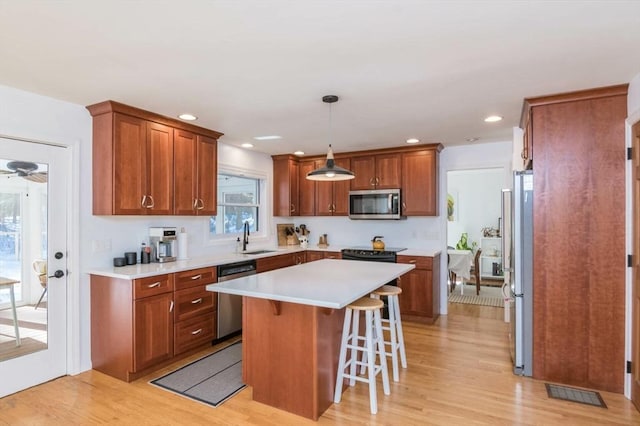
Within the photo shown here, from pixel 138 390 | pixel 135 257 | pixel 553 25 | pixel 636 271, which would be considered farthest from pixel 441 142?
pixel 138 390

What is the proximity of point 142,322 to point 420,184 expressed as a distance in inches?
145

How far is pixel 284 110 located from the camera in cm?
333

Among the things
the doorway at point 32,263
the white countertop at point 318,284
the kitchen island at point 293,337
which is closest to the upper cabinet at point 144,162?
the doorway at point 32,263

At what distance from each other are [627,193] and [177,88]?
3509mm

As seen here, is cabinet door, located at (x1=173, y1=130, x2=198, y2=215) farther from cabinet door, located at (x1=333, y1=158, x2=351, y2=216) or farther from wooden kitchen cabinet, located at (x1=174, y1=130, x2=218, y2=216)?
cabinet door, located at (x1=333, y1=158, x2=351, y2=216)

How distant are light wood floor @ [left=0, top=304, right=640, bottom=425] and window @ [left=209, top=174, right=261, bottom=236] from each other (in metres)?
2.03

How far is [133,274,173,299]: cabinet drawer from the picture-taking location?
300 centimetres

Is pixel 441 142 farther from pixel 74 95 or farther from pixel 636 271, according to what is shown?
pixel 74 95

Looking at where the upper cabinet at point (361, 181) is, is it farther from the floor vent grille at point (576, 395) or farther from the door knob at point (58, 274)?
the door knob at point (58, 274)

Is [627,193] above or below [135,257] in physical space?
above

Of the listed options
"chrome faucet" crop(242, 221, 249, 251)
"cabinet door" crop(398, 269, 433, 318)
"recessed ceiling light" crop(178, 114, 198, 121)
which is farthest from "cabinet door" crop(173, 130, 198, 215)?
"cabinet door" crop(398, 269, 433, 318)

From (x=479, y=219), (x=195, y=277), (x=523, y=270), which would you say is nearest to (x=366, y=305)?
(x=523, y=270)

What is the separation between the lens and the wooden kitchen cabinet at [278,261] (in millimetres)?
4459

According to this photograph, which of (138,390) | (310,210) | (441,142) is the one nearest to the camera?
(138,390)
